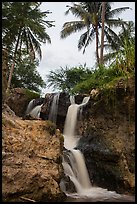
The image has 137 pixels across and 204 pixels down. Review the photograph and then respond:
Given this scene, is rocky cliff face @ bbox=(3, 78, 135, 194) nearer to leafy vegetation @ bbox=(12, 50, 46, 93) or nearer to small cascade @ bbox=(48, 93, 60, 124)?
small cascade @ bbox=(48, 93, 60, 124)

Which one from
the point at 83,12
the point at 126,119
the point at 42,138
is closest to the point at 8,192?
the point at 42,138

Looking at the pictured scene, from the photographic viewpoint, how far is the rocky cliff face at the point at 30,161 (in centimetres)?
430

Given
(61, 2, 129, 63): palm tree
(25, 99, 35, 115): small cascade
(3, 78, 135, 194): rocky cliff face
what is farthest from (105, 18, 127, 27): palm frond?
(3, 78, 135, 194): rocky cliff face

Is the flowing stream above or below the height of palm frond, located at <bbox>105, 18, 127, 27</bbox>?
below

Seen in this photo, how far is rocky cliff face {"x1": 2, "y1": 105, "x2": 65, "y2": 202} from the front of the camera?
430 centimetres

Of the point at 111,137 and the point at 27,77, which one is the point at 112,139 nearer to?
the point at 111,137

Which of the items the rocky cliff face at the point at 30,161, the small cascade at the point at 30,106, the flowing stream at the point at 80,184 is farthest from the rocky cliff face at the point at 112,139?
the small cascade at the point at 30,106

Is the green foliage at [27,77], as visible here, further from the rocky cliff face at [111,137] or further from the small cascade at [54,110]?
the rocky cliff face at [111,137]

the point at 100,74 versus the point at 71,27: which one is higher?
the point at 71,27

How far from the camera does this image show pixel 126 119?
25.2ft

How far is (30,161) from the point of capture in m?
4.76

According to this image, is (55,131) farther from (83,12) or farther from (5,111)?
(83,12)

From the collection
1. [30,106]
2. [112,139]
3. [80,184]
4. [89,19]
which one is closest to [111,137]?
[112,139]

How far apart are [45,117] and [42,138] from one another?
4938mm
